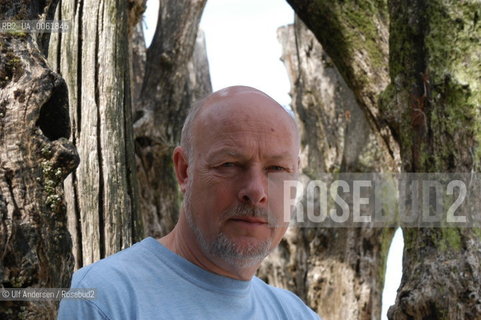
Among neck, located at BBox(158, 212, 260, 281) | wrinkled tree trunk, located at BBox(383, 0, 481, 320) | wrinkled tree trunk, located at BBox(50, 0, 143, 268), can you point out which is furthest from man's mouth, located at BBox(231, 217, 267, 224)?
wrinkled tree trunk, located at BBox(50, 0, 143, 268)

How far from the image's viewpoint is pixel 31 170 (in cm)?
266

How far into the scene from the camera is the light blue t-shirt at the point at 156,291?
264 cm

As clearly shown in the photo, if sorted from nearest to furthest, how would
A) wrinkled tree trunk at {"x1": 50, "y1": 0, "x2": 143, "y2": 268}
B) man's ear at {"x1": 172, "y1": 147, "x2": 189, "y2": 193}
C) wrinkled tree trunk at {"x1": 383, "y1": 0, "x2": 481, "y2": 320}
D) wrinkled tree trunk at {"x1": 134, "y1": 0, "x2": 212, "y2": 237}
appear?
man's ear at {"x1": 172, "y1": 147, "x2": 189, "y2": 193} → wrinkled tree trunk at {"x1": 383, "y1": 0, "x2": 481, "y2": 320} → wrinkled tree trunk at {"x1": 50, "y1": 0, "x2": 143, "y2": 268} → wrinkled tree trunk at {"x1": 134, "y1": 0, "x2": 212, "y2": 237}

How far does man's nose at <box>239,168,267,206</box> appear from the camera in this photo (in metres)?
2.82

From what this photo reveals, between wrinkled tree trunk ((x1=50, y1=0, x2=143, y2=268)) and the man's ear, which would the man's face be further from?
wrinkled tree trunk ((x1=50, y1=0, x2=143, y2=268))

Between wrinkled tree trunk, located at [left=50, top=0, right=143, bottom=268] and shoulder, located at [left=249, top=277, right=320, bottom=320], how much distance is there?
2382mm

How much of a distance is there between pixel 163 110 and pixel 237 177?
7055 millimetres

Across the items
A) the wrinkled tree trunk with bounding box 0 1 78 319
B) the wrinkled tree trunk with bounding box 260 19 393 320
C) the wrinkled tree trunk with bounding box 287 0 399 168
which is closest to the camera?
the wrinkled tree trunk with bounding box 0 1 78 319

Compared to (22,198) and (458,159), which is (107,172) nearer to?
(458,159)

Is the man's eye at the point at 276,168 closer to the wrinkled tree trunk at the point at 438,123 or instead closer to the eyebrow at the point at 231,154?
the eyebrow at the point at 231,154

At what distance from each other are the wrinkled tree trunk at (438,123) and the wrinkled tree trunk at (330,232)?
4.67 meters

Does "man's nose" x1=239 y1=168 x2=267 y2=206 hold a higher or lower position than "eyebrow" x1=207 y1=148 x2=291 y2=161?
lower

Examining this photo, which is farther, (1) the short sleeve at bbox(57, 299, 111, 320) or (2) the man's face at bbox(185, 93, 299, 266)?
(2) the man's face at bbox(185, 93, 299, 266)

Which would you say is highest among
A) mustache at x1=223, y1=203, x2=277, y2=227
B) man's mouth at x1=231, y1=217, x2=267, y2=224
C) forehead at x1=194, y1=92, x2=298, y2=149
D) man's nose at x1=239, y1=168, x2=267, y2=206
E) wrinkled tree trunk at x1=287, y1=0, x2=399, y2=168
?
wrinkled tree trunk at x1=287, y1=0, x2=399, y2=168
